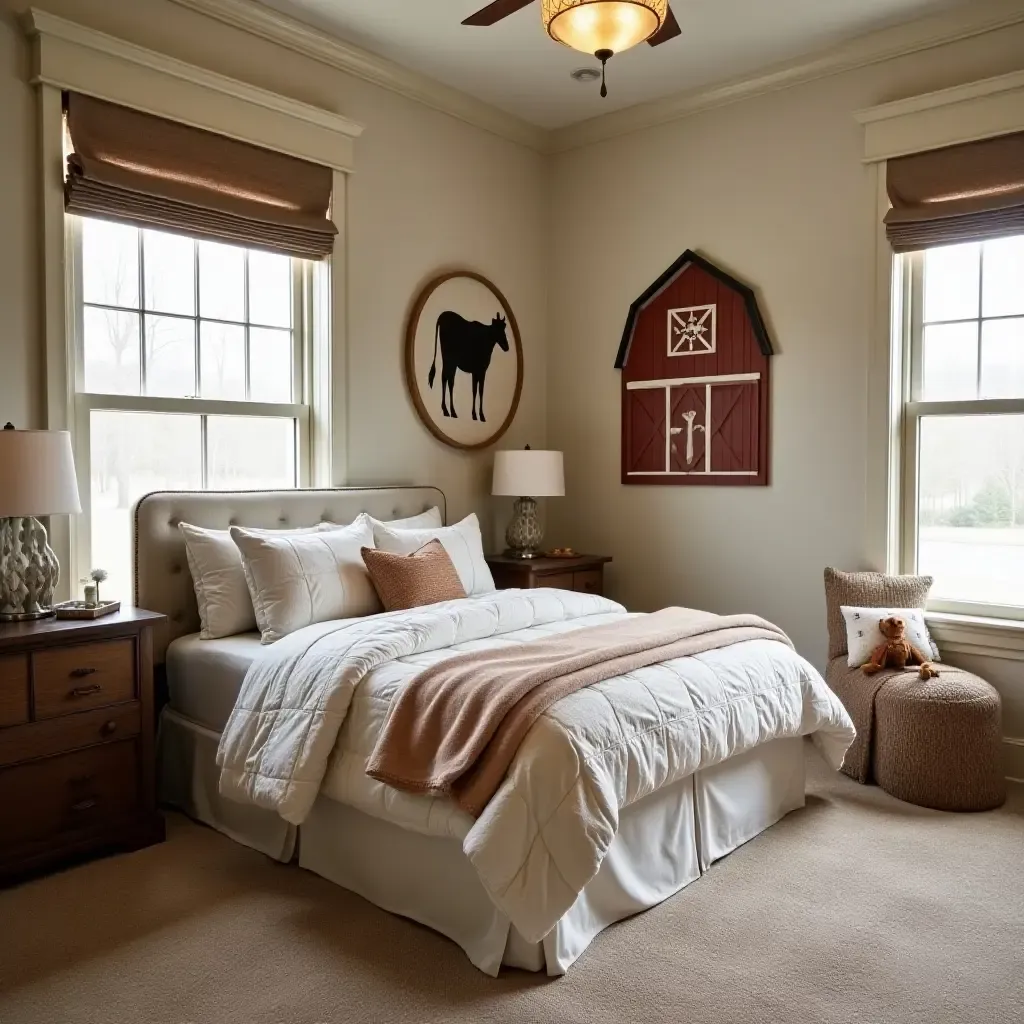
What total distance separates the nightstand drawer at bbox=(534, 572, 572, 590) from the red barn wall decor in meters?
0.66

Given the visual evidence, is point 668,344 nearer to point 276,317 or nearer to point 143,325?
point 276,317

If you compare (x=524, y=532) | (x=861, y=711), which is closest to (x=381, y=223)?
(x=524, y=532)

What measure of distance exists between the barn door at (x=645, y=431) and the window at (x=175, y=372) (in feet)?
5.54

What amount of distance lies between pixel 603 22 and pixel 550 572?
8.41 ft

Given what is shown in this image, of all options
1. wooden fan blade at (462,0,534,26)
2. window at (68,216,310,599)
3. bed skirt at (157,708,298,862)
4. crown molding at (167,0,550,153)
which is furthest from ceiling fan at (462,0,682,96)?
bed skirt at (157,708,298,862)

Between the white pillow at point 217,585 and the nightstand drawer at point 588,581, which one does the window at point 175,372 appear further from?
the nightstand drawer at point 588,581

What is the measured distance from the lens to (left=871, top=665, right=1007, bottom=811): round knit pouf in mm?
3270

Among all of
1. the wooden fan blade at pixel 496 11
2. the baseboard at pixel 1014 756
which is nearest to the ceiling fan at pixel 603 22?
the wooden fan blade at pixel 496 11

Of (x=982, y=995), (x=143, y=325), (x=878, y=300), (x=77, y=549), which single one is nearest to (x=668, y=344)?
(x=878, y=300)

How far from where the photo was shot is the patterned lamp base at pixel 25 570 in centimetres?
283

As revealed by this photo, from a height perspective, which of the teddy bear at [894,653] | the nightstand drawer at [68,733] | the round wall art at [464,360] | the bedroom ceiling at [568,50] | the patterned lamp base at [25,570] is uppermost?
the bedroom ceiling at [568,50]

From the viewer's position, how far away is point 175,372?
359 centimetres

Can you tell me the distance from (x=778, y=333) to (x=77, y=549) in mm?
3100

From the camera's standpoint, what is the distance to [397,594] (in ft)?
11.0
